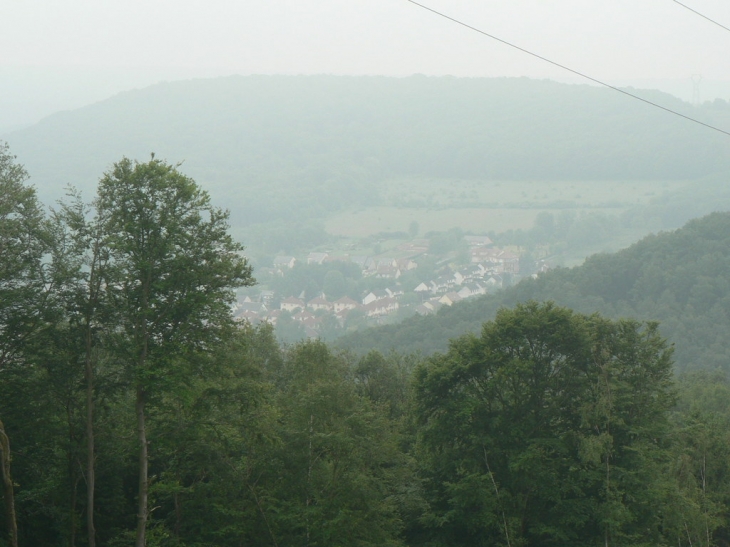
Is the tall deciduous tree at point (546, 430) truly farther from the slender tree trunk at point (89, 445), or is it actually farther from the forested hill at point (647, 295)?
the forested hill at point (647, 295)

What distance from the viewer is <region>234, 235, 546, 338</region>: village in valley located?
446 ft

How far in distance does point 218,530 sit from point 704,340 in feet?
227

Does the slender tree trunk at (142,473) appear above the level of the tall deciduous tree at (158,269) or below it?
below

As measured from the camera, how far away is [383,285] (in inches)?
6344

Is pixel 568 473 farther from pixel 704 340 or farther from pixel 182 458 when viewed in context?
pixel 704 340

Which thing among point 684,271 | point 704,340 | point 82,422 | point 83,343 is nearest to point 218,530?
point 82,422

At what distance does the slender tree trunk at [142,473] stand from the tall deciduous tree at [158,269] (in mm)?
18

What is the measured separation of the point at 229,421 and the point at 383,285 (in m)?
147

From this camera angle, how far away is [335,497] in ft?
47.1

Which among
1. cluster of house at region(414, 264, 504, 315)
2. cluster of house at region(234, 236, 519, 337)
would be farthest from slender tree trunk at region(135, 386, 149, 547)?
cluster of house at region(414, 264, 504, 315)

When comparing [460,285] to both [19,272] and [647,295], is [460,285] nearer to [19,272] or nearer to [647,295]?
[647,295]

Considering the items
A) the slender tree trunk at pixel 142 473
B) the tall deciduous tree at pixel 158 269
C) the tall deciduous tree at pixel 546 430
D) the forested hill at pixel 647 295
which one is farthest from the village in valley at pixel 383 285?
the slender tree trunk at pixel 142 473

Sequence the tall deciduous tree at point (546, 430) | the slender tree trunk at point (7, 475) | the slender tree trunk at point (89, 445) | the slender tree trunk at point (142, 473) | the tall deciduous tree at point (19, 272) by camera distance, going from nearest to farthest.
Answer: the slender tree trunk at point (7, 475)
the slender tree trunk at point (142, 473)
the tall deciduous tree at point (19, 272)
the slender tree trunk at point (89, 445)
the tall deciduous tree at point (546, 430)

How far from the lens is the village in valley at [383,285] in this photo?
13600 cm
